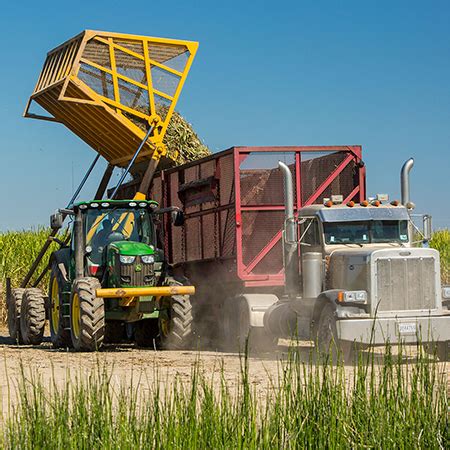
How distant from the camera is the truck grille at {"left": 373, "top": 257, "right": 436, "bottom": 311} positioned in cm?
1412

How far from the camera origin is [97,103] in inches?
743

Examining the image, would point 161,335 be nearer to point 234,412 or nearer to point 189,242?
point 189,242

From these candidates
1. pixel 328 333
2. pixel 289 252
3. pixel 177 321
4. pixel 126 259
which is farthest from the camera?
pixel 177 321

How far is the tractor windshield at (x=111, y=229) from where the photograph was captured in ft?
55.9

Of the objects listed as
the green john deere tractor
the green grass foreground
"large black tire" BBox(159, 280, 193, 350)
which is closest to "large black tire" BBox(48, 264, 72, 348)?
the green john deere tractor

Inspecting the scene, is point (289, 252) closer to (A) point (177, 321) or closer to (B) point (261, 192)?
(B) point (261, 192)

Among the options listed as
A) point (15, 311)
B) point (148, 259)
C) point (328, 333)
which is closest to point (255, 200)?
point (148, 259)

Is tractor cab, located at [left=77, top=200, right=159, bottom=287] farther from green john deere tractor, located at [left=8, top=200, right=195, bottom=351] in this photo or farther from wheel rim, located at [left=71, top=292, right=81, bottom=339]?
wheel rim, located at [left=71, top=292, right=81, bottom=339]

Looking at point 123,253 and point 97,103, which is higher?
point 97,103

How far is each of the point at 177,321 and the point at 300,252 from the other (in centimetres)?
240

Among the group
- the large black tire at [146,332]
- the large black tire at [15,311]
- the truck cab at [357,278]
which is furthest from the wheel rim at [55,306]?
the truck cab at [357,278]

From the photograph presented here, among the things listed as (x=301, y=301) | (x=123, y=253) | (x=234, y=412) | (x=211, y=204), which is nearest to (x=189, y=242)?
(x=211, y=204)

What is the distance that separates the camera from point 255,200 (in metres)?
16.9

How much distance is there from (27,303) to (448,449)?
12.5 metres
